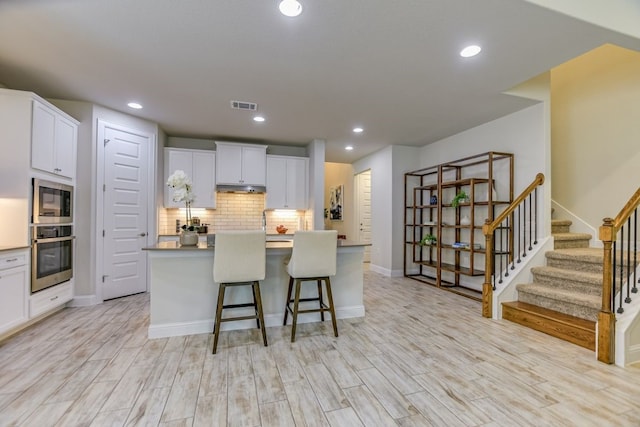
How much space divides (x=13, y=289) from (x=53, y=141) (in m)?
1.61

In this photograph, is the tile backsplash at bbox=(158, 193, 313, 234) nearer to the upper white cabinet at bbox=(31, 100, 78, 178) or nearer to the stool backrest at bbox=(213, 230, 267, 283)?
the upper white cabinet at bbox=(31, 100, 78, 178)

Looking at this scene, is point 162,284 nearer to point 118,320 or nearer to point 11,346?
point 118,320

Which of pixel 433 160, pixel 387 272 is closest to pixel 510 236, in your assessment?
pixel 433 160

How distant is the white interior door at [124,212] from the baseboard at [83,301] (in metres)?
0.14

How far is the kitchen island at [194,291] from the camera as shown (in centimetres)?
284

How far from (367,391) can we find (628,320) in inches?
88.3

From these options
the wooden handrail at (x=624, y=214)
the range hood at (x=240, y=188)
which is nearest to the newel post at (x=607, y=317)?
the wooden handrail at (x=624, y=214)

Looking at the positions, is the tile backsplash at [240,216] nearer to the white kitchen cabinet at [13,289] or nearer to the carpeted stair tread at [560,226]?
the white kitchen cabinet at [13,289]

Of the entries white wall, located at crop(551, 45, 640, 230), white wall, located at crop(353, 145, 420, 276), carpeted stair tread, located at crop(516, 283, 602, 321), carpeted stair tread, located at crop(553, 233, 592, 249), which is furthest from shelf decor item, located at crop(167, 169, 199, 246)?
white wall, located at crop(551, 45, 640, 230)

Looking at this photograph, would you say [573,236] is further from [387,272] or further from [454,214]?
[387,272]

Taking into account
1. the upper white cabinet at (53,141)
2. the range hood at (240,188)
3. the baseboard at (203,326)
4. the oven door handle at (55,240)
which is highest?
the upper white cabinet at (53,141)

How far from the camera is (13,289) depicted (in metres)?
2.69

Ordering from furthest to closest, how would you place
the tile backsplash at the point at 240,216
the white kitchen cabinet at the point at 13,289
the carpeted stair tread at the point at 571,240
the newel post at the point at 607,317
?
the tile backsplash at the point at 240,216 → the carpeted stair tread at the point at 571,240 → the white kitchen cabinet at the point at 13,289 → the newel post at the point at 607,317

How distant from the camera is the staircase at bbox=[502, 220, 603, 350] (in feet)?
9.00
